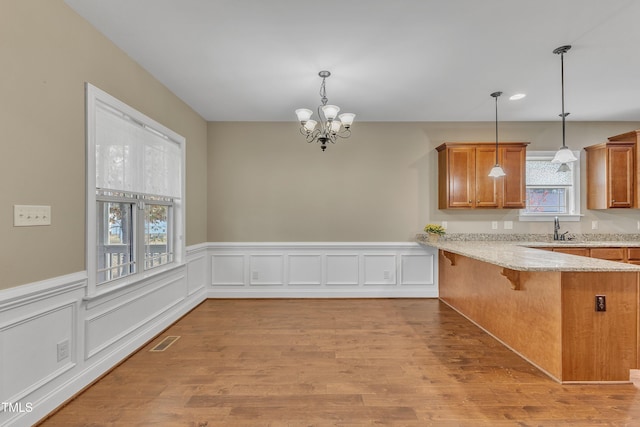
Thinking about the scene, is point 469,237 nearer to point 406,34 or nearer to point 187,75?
point 406,34

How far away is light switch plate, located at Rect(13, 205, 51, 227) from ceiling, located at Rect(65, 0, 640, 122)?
1.42 meters

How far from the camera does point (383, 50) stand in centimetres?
250

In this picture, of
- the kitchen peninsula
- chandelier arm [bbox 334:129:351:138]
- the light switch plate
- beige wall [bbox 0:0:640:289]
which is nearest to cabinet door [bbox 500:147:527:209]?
beige wall [bbox 0:0:640:289]

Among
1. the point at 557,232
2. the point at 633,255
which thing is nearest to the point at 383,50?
the point at 557,232

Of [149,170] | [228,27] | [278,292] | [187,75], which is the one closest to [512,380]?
[278,292]

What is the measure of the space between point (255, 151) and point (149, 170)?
1732 mm

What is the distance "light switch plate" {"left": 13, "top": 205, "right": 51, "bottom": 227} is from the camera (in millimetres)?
1667

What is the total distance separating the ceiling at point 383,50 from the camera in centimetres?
203

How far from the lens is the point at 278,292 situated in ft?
14.4

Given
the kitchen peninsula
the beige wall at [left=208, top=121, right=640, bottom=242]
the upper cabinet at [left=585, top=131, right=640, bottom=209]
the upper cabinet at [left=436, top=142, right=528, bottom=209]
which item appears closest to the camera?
the kitchen peninsula

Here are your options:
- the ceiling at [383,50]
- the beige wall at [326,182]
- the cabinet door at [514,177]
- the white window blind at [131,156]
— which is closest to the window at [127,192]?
the white window blind at [131,156]

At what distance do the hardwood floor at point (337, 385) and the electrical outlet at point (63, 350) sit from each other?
322mm

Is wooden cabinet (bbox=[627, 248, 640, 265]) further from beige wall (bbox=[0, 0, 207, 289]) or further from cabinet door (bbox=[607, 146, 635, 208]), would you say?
beige wall (bbox=[0, 0, 207, 289])

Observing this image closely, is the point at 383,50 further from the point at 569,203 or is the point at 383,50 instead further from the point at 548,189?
the point at 569,203
